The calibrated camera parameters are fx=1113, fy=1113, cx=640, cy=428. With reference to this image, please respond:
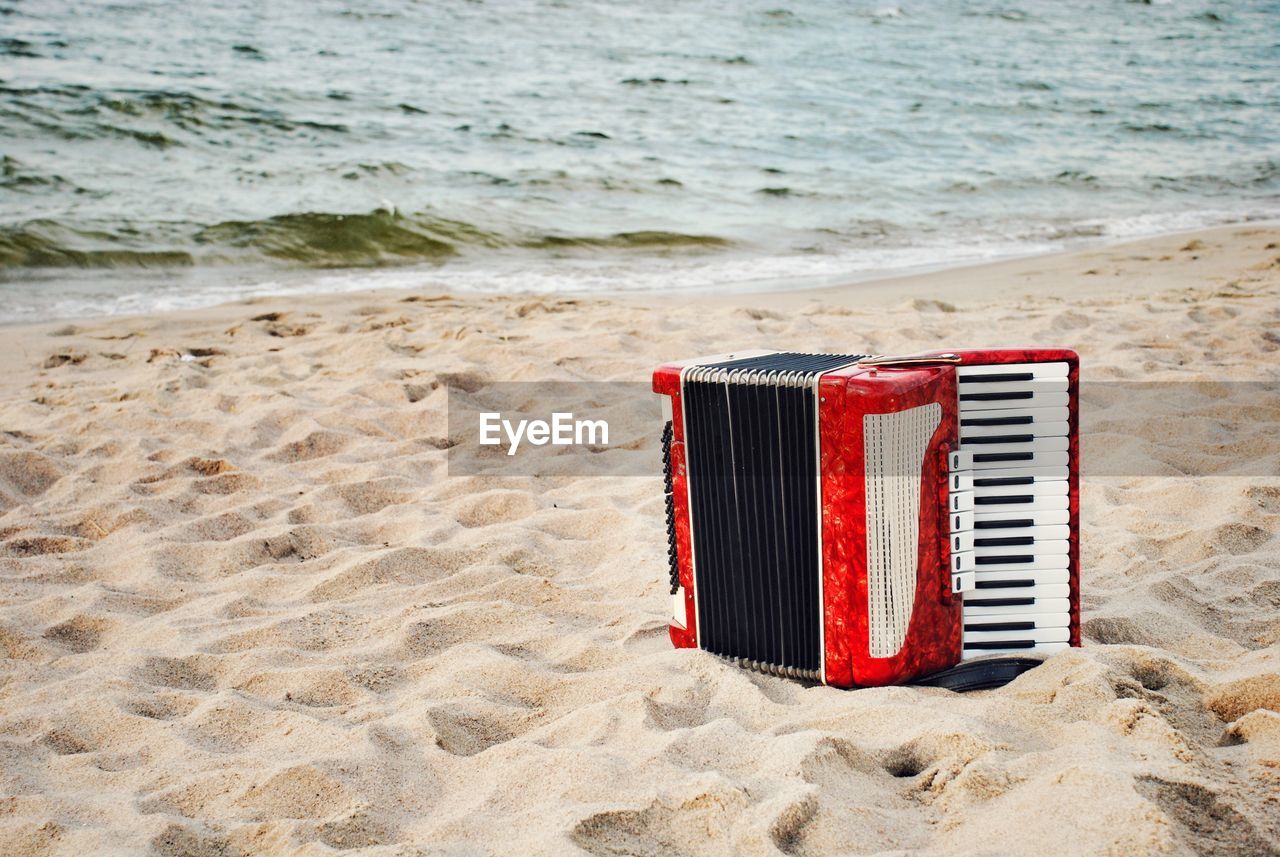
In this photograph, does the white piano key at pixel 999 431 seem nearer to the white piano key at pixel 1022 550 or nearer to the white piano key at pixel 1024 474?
the white piano key at pixel 1024 474

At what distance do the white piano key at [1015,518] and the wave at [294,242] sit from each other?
6.35m

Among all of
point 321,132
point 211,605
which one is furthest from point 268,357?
point 321,132

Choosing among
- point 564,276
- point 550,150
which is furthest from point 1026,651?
point 550,150

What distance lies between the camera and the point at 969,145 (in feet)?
40.4

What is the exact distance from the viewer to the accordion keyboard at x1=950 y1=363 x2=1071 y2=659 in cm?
222

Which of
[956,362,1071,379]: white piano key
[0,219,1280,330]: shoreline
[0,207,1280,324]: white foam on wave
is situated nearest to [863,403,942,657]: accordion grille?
[956,362,1071,379]: white piano key

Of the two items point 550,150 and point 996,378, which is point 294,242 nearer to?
point 550,150

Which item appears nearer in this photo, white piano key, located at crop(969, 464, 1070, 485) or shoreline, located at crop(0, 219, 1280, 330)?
white piano key, located at crop(969, 464, 1070, 485)

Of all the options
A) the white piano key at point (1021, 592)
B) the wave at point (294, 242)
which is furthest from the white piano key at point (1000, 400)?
the wave at point (294, 242)

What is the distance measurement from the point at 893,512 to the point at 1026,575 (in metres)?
0.34

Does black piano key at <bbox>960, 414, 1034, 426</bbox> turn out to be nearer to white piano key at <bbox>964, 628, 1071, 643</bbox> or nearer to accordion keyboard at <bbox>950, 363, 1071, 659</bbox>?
accordion keyboard at <bbox>950, 363, 1071, 659</bbox>

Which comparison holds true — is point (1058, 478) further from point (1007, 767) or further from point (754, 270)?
point (754, 270)

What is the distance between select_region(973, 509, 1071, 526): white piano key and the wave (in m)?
6.35

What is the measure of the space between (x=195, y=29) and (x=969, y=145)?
33.2 feet
